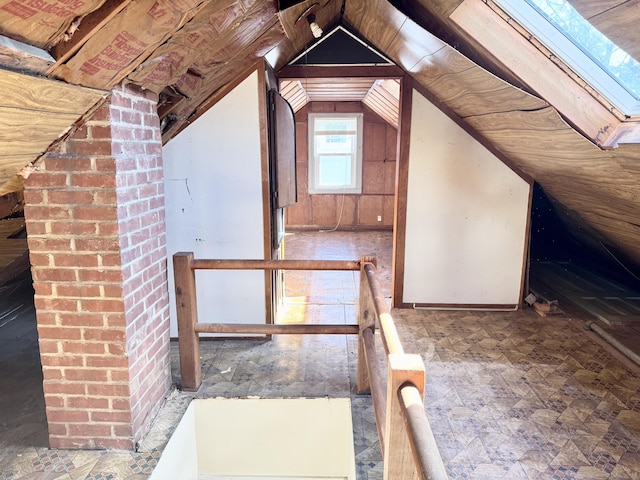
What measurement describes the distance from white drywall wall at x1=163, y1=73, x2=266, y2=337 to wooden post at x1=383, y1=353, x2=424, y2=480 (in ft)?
6.67

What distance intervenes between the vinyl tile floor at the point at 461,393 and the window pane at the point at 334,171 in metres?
4.62

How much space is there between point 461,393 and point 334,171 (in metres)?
6.05

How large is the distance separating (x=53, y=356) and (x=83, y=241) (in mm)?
549

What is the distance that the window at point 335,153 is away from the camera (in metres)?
7.86

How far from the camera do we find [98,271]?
69.8 inches

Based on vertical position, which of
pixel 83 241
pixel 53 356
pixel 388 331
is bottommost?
pixel 53 356

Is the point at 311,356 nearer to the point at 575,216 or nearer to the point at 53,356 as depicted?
the point at 53,356

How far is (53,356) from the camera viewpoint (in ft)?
6.10

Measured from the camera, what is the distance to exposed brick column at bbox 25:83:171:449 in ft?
5.59

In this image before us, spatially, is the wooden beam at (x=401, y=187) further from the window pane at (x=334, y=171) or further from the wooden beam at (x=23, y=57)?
the window pane at (x=334, y=171)

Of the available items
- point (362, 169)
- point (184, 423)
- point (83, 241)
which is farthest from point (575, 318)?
point (362, 169)

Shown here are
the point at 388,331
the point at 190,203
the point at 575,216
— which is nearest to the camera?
the point at 388,331

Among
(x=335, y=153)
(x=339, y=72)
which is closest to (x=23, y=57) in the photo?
(x=339, y=72)

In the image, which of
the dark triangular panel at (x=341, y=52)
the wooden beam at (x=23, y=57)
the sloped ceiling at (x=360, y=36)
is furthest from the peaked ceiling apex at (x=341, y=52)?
the wooden beam at (x=23, y=57)
